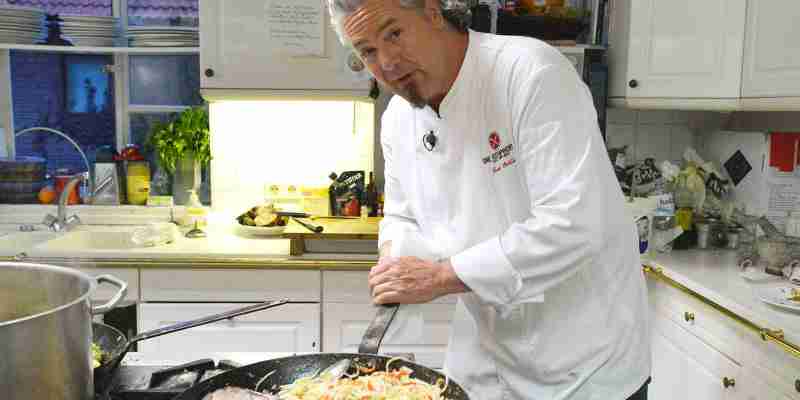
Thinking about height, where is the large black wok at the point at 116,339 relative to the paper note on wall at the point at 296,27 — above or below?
below

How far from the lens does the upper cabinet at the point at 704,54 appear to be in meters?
2.25

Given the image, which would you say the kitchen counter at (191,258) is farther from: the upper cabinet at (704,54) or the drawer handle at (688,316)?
the upper cabinet at (704,54)

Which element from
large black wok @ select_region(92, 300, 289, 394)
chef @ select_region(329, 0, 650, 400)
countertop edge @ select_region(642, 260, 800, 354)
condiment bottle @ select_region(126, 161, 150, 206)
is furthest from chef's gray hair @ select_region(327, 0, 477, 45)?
condiment bottle @ select_region(126, 161, 150, 206)

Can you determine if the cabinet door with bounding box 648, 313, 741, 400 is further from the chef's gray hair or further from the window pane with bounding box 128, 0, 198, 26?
the window pane with bounding box 128, 0, 198, 26

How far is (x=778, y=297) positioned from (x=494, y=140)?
118cm

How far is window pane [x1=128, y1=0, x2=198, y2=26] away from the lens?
332 cm

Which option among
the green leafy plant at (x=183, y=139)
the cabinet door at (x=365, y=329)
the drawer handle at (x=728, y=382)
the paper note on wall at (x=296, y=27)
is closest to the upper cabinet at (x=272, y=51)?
the paper note on wall at (x=296, y=27)

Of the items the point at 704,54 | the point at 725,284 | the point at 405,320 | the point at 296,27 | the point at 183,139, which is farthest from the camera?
the point at 183,139

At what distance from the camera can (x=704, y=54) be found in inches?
102

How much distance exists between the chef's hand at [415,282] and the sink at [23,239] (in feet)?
7.04

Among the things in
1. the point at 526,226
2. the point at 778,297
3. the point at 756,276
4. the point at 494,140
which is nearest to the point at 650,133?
the point at 756,276

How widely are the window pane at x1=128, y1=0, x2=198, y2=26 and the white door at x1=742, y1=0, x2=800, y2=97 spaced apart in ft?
7.55

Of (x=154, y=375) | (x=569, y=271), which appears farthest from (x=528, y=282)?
(x=154, y=375)

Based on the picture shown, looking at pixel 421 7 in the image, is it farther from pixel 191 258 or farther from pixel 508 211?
pixel 191 258
